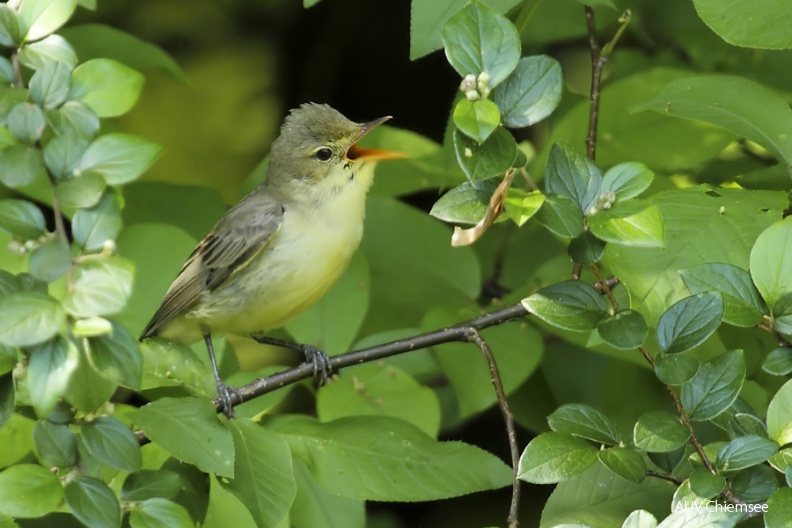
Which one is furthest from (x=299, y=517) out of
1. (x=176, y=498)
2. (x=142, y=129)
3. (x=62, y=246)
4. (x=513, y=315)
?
(x=142, y=129)

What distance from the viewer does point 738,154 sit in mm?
3918

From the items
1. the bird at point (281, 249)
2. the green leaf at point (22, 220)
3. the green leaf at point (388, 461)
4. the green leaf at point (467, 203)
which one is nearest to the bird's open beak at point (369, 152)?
the bird at point (281, 249)

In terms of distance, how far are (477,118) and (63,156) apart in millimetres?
764

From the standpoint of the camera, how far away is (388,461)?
8.54 ft

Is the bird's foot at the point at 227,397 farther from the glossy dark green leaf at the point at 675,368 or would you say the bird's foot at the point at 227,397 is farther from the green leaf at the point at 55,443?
the glossy dark green leaf at the point at 675,368

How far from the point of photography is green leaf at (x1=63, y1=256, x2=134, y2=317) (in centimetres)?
161

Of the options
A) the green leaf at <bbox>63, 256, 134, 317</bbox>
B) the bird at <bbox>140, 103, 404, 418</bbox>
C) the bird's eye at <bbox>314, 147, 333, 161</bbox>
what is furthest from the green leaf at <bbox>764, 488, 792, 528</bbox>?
the bird's eye at <bbox>314, 147, 333, 161</bbox>

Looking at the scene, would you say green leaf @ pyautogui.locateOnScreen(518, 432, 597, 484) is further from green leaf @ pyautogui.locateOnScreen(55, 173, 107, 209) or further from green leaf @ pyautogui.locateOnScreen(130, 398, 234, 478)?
green leaf @ pyautogui.locateOnScreen(55, 173, 107, 209)

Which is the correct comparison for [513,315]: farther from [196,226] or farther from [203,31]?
[203,31]

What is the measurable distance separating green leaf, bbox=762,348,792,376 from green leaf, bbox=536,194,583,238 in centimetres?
46

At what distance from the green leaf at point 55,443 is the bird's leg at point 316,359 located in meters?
0.91

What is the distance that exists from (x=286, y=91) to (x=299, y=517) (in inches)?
127

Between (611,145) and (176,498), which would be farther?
(611,145)

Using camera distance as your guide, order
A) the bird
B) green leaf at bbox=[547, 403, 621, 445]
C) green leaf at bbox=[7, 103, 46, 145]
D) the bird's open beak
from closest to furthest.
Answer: green leaf at bbox=[7, 103, 46, 145], green leaf at bbox=[547, 403, 621, 445], the bird, the bird's open beak
